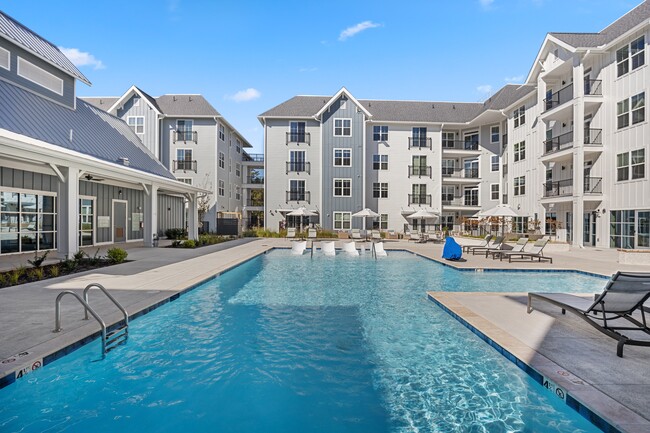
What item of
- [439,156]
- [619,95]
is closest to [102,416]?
[619,95]

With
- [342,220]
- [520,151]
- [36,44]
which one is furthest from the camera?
[342,220]

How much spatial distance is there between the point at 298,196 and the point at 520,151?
62.4 feet

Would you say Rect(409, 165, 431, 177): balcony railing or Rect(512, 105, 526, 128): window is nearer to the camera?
Rect(512, 105, 526, 128): window

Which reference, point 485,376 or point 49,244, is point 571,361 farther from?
point 49,244

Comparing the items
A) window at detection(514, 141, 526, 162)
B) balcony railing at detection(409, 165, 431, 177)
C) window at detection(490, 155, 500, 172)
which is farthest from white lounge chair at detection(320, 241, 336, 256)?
window at detection(490, 155, 500, 172)

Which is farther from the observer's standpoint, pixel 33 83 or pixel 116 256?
pixel 33 83

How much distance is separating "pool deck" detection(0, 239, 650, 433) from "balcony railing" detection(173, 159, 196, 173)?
24.1 m

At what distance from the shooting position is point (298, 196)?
108 ft

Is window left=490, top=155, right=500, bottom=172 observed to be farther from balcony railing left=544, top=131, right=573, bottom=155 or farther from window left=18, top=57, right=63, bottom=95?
window left=18, top=57, right=63, bottom=95

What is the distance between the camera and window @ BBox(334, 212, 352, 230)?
32438 millimetres

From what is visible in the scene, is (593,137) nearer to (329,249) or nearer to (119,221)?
(329,249)

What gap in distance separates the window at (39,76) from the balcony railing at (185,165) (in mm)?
16836

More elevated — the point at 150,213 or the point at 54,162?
the point at 54,162

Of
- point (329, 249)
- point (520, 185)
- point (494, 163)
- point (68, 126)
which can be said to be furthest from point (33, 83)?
point (494, 163)
